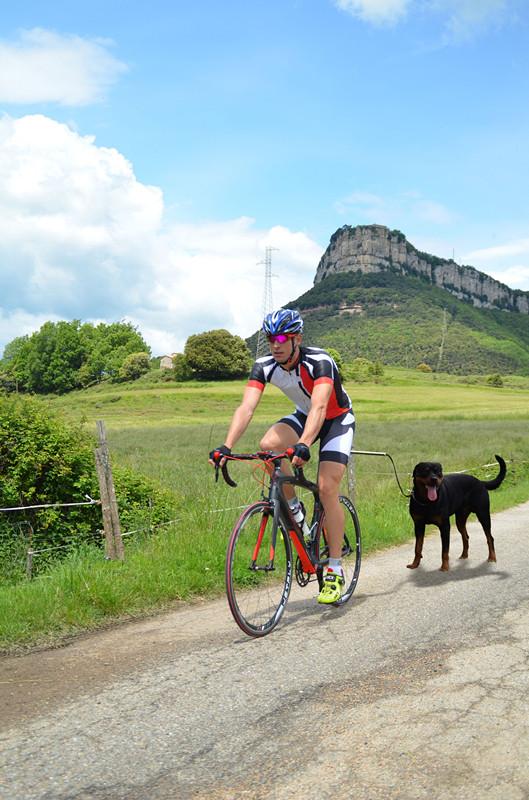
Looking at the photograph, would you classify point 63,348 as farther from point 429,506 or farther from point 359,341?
point 429,506

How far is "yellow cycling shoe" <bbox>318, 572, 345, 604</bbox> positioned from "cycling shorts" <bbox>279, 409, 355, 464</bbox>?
37.9 inches

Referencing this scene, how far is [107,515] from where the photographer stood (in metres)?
7.45

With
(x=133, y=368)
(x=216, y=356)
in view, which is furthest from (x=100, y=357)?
(x=216, y=356)

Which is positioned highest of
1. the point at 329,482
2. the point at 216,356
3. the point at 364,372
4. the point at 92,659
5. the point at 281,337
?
the point at 216,356

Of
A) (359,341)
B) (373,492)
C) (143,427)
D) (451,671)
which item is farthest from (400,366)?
(451,671)

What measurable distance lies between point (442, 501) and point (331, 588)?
2.18 m

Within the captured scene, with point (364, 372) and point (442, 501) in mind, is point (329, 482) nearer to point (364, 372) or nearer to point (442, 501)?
point (442, 501)

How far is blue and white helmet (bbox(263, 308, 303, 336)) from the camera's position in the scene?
17.8 ft

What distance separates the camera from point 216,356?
112m

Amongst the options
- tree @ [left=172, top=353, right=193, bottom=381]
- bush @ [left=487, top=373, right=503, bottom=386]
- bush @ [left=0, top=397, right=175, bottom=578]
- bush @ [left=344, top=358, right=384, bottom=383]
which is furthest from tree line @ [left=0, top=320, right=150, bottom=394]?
bush @ [left=0, top=397, right=175, bottom=578]

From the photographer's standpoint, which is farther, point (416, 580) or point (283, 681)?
point (416, 580)

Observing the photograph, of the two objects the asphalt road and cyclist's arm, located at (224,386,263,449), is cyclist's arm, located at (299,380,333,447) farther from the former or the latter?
the asphalt road

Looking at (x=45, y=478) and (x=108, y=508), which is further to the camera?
(x=45, y=478)

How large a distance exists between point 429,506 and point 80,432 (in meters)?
5.32
